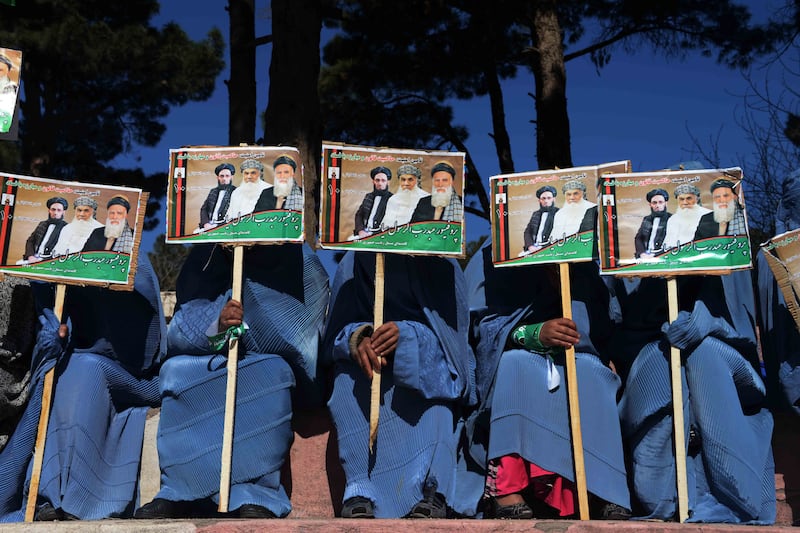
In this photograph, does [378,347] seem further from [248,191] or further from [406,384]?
[248,191]

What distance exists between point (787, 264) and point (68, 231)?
3.33 m

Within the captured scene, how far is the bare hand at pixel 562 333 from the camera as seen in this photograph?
4.63 meters

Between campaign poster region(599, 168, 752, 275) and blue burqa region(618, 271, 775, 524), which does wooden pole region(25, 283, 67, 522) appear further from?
blue burqa region(618, 271, 775, 524)

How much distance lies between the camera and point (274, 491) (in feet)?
15.9

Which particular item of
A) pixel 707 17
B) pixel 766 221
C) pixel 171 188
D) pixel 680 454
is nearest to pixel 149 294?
pixel 171 188

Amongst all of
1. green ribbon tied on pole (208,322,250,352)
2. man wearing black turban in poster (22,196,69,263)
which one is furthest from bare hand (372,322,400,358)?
man wearing black turban in poster (22,196,69,263)

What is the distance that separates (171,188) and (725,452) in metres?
2.80

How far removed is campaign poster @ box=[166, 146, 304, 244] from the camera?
15.7 ft

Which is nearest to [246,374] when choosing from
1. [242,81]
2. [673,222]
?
[673,222]

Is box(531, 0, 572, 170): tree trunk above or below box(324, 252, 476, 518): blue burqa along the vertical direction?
above

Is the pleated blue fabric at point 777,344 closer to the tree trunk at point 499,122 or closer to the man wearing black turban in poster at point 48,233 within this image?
the man wearing black turban in poster at point 48,233

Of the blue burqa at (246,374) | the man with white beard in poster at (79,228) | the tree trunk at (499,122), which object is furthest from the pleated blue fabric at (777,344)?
the tree trunk at (499,122)

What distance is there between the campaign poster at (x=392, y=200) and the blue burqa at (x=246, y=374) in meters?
0.49

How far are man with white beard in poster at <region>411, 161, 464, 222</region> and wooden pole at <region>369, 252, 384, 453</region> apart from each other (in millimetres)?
286
